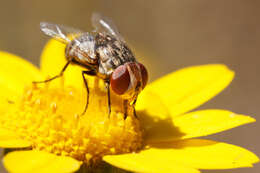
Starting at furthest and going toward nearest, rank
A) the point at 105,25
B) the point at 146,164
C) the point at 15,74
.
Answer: the point at 15,74
the point at 105,25
the point at 146,164

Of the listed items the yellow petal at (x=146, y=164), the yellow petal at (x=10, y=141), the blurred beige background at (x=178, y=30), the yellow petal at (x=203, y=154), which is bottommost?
the yellow petal at (x=146, y=164)

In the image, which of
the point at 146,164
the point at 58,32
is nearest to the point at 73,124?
the point at 146,164

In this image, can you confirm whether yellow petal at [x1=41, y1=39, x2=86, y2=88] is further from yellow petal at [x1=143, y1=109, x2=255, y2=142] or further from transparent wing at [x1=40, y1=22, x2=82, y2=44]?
yellow petal at [x1=143, y1=109, x2=255, y2=142]

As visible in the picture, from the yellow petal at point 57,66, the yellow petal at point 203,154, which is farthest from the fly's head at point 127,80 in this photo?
the yellow petal at point 57,66

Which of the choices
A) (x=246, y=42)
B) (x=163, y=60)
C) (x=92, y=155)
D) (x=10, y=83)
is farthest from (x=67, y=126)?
(x=246, y=42)

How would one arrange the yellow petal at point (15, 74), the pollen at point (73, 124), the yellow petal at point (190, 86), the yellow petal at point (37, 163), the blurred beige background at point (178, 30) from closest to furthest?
the yellow petal at point (37, 163)
the pollen at point (73, 124)
the yellow petal at point (190, 86)
the yellow petal at point (15, 74)
the blurred beige background at point (178, 30)

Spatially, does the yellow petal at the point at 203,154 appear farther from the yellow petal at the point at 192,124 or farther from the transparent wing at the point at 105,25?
the transparent wing at the point at 105,25

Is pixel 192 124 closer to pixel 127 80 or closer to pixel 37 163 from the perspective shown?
pixel 127 80

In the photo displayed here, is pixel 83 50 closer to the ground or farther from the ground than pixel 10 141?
farther from the ground
